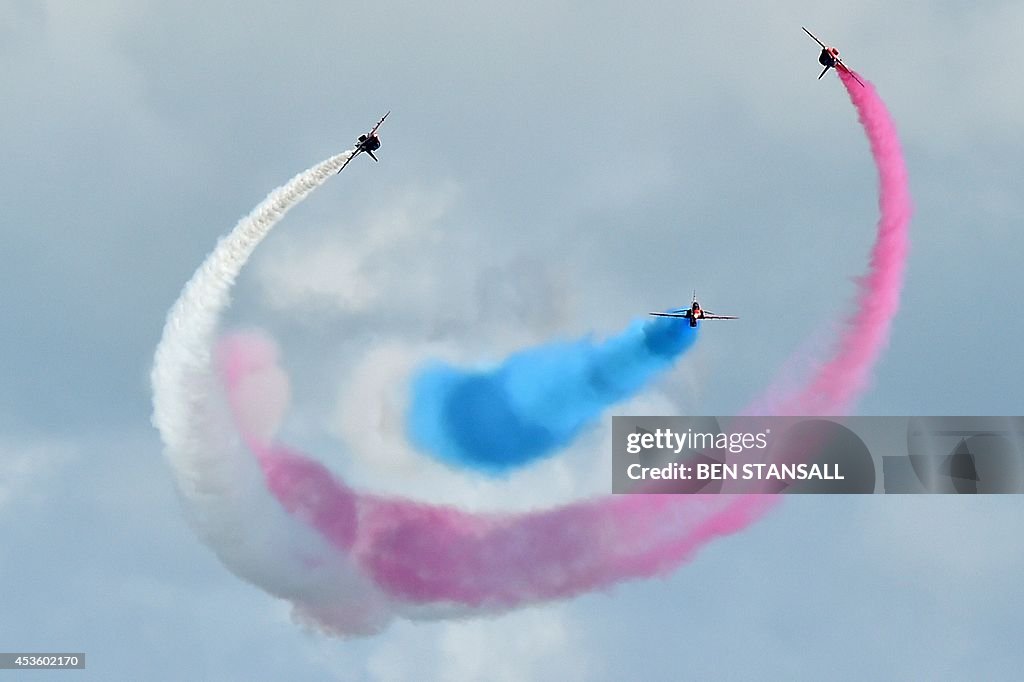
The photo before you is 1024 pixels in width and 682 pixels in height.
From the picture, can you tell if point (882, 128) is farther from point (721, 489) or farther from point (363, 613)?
point (363, 613)

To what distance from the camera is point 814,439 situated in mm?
189750

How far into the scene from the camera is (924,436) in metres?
190

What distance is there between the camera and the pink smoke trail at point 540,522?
19025 cm

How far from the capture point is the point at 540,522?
195250 millimetres

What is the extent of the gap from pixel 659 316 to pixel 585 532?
12788mm

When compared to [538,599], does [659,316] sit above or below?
above

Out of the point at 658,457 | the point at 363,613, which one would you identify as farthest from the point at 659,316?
the point at 363,613

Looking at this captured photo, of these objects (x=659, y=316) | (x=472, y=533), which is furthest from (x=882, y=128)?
(x=472, y=533)

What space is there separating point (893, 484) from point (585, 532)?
1774 cm

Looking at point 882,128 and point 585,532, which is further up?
point 882,128

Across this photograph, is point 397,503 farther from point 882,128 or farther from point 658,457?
point 882,128

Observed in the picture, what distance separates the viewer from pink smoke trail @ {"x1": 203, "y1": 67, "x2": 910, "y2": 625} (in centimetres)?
19025

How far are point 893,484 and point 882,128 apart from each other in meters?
19.5

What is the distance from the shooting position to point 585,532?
19488 centimetres
